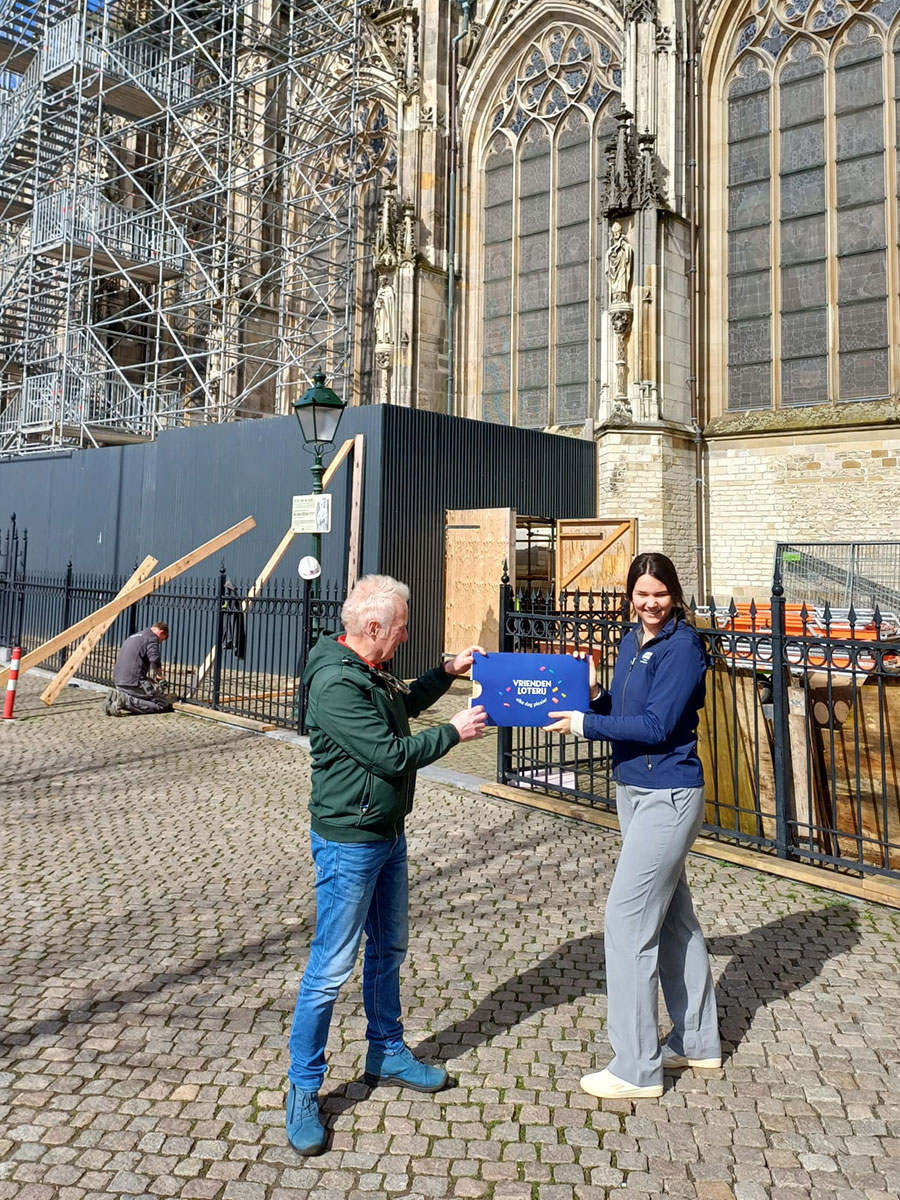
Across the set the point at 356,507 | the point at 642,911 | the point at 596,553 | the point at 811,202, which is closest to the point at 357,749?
the point at 642,911

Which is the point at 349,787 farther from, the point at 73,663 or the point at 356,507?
the point at 356,507

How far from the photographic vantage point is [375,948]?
2.69 metres

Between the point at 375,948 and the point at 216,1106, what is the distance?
70 cm

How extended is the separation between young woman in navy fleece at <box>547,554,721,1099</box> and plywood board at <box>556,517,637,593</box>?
34.1ft

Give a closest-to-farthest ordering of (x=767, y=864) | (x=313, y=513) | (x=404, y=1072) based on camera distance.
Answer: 1. (x=404, y=1072)
2. (x=767, y=864)
3. (x=313, y=513)

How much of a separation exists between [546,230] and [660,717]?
18164 millimetres

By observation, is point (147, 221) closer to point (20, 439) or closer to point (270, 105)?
point (270, 105)

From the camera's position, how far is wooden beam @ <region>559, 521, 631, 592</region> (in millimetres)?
13156

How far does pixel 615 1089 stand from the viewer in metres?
2.73

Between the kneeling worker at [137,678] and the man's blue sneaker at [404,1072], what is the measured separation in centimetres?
764

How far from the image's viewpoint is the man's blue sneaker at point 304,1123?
96.1 inches

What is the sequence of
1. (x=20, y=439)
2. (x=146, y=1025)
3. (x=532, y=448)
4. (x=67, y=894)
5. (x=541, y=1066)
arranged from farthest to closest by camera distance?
1. (x=20, y=439)
2. (x=532, y=448)
3. (x=67, y=894)
4. (x=146, y=1025)
5. (x=541, y=1066)

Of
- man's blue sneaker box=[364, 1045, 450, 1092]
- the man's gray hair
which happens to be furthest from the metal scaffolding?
man's blue sneaker box=[364, 1045, 450, 1092]

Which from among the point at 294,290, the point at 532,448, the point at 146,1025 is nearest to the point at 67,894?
the point at 146,1025
